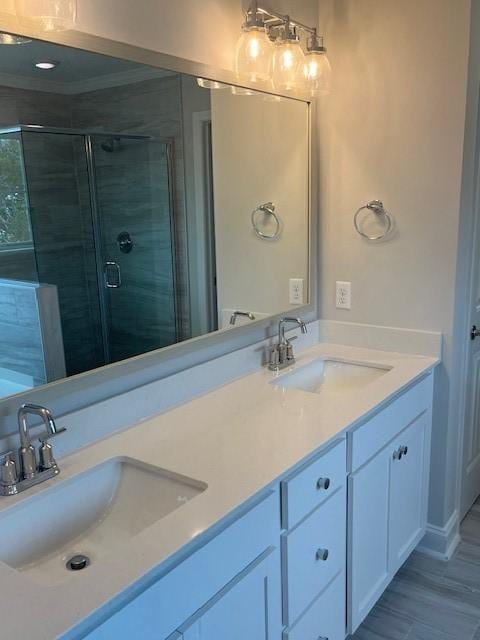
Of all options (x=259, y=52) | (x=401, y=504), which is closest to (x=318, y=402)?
(x=401, y=504)

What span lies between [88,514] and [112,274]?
67cm

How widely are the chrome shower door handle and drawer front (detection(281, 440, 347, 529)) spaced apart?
74cm

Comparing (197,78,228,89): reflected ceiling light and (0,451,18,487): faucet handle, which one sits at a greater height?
(197,78,228,89): reflected ceiling light

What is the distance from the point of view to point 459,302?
89.7 inches

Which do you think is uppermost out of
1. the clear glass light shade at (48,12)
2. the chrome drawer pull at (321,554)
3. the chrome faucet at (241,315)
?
the clear glass light shade at (48,12)

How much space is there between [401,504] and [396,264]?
947 mm

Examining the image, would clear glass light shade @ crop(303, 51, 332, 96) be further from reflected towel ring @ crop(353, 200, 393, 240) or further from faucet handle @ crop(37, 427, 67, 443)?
faucet handle @ crop(37, 427, 67, 443)

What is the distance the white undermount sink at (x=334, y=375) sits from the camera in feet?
7.45

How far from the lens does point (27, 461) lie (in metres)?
1.33

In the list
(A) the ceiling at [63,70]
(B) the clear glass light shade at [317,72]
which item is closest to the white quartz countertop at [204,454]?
(A) the ceiling at [63,70]

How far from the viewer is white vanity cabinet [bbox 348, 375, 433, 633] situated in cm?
183

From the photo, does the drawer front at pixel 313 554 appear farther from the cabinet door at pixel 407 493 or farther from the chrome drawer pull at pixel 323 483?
the cabinet door at pixel 407 493

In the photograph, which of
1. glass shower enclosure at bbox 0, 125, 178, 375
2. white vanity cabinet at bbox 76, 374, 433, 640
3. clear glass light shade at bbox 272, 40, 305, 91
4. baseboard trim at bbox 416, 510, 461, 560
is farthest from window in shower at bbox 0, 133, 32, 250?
baseboard trim at bbox 416, 510, 461, 560

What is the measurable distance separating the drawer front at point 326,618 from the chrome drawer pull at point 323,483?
339mm
